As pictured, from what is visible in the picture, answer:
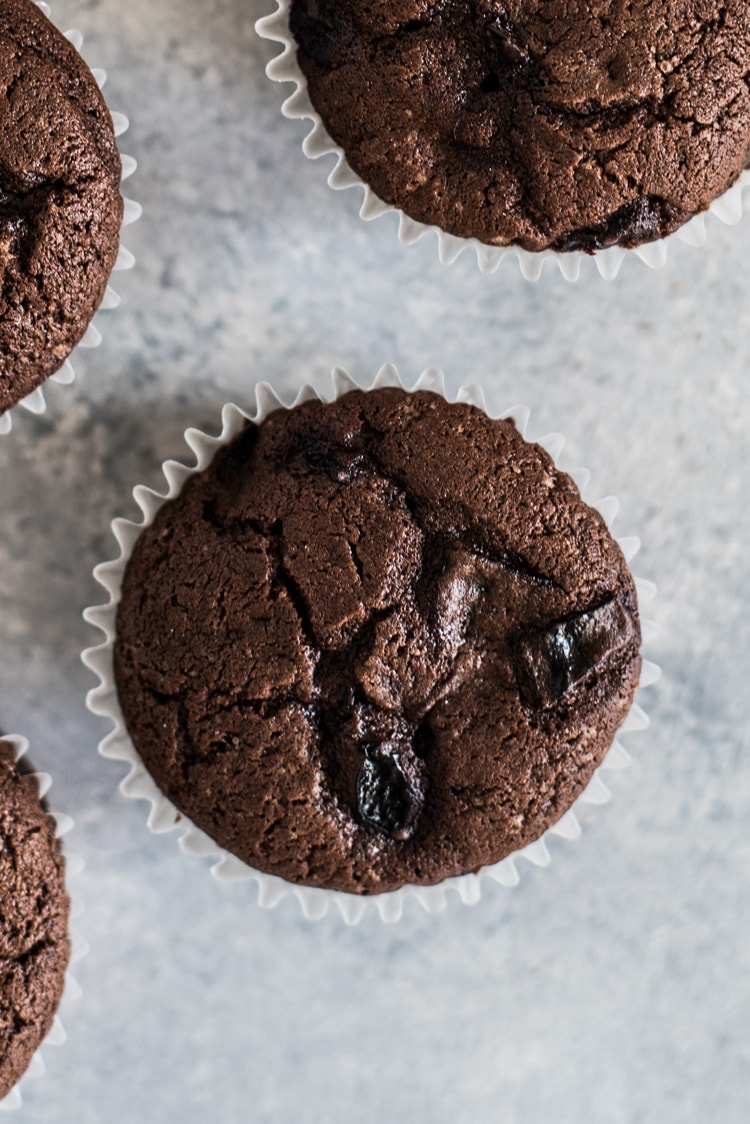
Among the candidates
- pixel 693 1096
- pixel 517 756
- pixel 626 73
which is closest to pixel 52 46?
pixel 626 73

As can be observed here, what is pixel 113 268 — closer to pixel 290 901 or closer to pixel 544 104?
pixel 544 104

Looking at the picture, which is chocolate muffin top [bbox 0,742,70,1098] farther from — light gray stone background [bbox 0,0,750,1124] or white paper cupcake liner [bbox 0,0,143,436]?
white paper cupcake liner [bbox 0,0,143,436]

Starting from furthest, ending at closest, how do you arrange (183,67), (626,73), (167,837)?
(167,837) < (183,67) < (626,73)

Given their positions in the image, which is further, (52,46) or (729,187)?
(729,187)

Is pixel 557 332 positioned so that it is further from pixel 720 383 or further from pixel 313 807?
pixel 313 807

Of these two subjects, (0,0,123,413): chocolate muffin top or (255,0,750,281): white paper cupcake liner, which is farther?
(255,0,750,281): white paper cupcake liner

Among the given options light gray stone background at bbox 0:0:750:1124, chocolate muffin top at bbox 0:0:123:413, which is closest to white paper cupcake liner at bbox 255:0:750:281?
light gray stone background at bbox 0:0:750:1124
